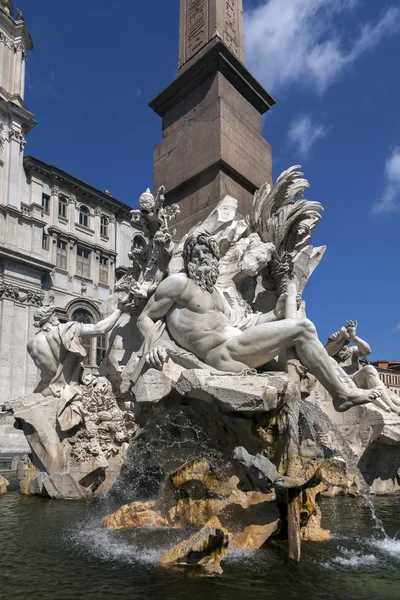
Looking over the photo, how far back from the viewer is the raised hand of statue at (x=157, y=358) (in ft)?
16.9

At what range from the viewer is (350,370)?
28.4ft

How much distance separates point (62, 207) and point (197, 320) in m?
27.3

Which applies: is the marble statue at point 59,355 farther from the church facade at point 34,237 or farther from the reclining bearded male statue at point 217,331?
the church facade at point 34,237

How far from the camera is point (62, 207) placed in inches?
1208

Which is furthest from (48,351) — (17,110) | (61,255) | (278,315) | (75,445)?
(17,110)

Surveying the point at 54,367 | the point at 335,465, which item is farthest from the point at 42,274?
the point at 335,465

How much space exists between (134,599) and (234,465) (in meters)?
1.87

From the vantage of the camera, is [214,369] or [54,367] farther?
[54,367]

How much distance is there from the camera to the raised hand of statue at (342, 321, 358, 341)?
816 cm

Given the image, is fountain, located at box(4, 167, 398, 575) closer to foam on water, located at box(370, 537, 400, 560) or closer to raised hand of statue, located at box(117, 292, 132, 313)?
raised hand of statue, located at box(117, 292, 132, 313)

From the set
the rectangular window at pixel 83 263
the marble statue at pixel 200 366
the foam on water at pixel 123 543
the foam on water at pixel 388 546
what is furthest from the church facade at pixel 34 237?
the foam on water at pixel 388 546

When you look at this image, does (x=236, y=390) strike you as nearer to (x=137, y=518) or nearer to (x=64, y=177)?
(x=137, y=518)

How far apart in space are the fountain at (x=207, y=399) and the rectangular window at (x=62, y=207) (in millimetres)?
23645

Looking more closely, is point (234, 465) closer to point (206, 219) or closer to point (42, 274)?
point (206, 219)
